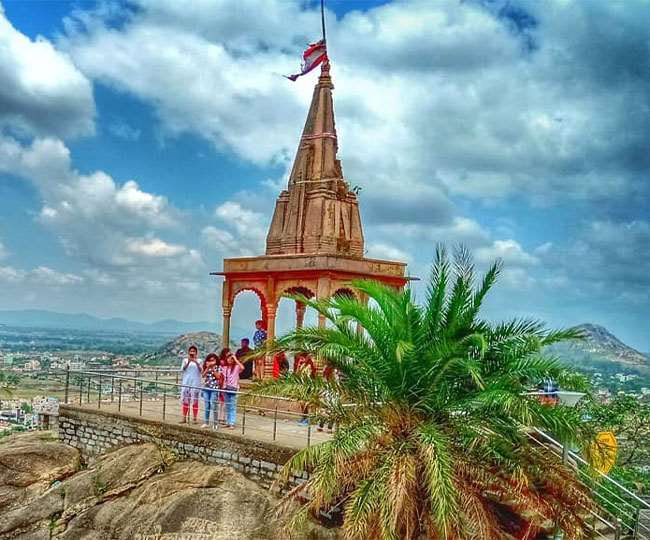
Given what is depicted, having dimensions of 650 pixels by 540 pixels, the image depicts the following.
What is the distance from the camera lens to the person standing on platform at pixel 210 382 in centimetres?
1580


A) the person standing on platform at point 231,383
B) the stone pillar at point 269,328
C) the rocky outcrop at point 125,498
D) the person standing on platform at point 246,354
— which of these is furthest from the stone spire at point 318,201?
the rocky outcrop at point 125,498

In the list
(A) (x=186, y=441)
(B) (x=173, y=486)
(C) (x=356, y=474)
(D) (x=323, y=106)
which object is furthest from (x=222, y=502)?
(D) (x=323, y=106)

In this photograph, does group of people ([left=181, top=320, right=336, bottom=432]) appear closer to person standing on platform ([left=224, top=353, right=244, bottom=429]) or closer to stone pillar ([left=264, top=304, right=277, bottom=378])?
person standing on platform ([left=224, top=353, right=244, bottom=429])

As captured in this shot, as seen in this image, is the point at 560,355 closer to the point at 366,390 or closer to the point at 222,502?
the point at 366,390

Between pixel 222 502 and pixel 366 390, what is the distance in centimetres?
448

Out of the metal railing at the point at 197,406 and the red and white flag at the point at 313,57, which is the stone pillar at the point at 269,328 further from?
the red and white flag at the point at 313,57

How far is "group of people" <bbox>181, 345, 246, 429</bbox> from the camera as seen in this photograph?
51.6ft

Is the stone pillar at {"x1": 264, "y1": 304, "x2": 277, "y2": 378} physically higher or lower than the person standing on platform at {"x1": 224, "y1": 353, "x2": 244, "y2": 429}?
higher

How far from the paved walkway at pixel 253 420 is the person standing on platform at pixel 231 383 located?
0.63 feet

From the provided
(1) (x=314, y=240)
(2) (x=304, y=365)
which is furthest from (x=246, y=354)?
(2) (x=304, y=365)

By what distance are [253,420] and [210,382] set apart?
1.52m

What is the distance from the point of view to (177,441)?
1584 centimetres

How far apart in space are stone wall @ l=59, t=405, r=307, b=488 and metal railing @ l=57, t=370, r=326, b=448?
268 mm

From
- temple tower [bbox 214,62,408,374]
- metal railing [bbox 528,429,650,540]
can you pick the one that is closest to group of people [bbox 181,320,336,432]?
temple tower [bbox 214,62,408,374]
